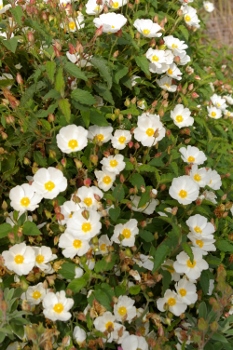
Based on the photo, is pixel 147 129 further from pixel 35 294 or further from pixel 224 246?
pixel 35 294

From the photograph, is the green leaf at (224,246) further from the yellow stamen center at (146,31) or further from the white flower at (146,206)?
the yellow stamen center at (146,31)

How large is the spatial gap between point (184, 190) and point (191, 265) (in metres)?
0.27

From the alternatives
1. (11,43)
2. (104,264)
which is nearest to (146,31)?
(11,43)

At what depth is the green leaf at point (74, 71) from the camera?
1.64 metres

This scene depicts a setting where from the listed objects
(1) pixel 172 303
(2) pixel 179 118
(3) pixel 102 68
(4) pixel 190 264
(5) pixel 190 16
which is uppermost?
(3) pixel 102 68

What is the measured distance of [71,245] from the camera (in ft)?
5.23

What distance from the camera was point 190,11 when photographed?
8.23ft

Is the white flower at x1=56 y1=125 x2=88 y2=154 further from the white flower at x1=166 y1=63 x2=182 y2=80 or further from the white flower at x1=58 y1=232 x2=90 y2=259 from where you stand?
the white flower at x1=166 y1=63 x2=182 y2=80

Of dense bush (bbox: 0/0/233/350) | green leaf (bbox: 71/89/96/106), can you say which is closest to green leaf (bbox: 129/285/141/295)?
dense bush (bbox: 0/0/233/350)

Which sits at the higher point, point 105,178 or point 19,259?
point 105,178

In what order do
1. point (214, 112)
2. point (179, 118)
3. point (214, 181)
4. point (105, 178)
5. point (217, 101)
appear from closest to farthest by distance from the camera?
point (105, 178) < point (214, 181) < point (179, 118) < point (214, 112) < point (217, 101)

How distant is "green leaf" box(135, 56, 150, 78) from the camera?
6.37 ft

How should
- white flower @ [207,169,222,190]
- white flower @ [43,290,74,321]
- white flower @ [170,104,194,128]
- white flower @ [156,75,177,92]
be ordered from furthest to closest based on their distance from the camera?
white flower @ [156,75,177,92]
white flower @ [170,104,194,128]
white flower @ [207,169,222,190]
white flower @ [43,290,74,321]

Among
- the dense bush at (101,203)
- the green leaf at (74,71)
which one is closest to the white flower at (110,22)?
the dense bush at (101,203)
